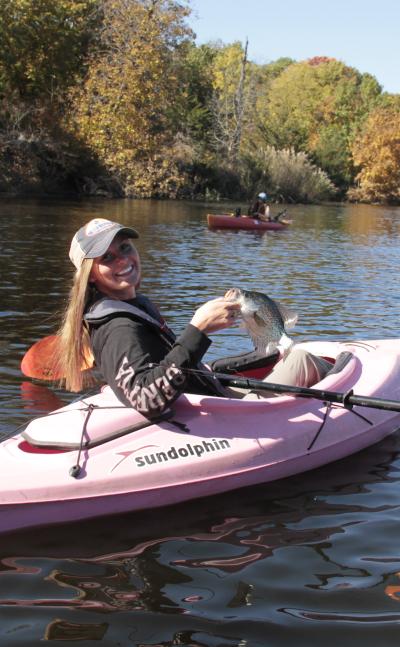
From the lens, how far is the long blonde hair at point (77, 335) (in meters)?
3.88

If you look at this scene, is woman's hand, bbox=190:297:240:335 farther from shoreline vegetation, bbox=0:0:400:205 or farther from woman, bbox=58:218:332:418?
shoreline vegetation, bbox=0:0:400:205

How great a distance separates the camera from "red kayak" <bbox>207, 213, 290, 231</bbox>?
21656mm

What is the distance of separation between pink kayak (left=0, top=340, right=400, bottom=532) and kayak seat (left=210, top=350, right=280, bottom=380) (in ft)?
2.41

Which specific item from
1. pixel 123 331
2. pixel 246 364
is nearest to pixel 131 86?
pixel 246 364

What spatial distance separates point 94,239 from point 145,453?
3.62 feet

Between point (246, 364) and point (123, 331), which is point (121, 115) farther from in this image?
point (123, 331)

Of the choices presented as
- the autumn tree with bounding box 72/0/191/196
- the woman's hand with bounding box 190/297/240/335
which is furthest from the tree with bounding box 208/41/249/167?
the woman's hand with bounding box 190/297/240/335

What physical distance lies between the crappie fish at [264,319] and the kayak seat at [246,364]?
4.07 feet

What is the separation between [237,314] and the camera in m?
3.81

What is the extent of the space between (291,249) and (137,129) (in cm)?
1892

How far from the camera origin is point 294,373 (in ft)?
15.5

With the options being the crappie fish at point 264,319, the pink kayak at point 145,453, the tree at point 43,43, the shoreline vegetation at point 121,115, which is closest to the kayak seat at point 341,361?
the pink kayak at point 145,453

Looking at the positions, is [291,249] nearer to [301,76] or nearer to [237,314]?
[237,314]

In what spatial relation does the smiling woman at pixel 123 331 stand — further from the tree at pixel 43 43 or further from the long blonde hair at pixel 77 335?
the tree at pixel 43 43
